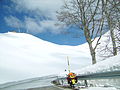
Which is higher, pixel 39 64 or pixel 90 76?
pixel 39 64

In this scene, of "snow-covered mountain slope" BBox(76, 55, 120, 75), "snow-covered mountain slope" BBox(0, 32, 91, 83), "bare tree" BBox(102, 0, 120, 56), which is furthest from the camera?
"snow-covered mountain slope" BBox(0, 32, 91, 83)

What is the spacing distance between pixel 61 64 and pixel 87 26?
9703cm

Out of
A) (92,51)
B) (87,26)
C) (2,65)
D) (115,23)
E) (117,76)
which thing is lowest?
(117,76)

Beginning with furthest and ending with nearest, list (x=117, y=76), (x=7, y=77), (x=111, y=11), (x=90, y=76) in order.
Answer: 1. (x=7, y=77)
2. (x=111, y=11)
3. (x=90, y=76)
4. (x=117, y=76)

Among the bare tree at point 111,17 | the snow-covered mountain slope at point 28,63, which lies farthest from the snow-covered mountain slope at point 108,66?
the snow-covered mountain slope at point 28,63

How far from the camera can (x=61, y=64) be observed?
117375 mm

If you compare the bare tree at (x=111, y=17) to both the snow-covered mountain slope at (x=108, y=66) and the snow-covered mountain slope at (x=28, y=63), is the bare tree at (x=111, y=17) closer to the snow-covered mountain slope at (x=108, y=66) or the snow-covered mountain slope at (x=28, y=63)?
the snow-covered mountain slope at (x=108, y=66)

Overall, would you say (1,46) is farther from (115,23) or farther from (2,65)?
(115,23)

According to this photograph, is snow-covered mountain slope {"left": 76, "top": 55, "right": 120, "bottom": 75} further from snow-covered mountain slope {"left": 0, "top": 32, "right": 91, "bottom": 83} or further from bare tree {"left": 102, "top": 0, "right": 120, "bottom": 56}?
snow-covered mountain slope {"left": 0, "top": 32, "right": 91, "bottom": 83}

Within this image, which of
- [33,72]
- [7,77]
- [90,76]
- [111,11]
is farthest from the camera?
[33,72]

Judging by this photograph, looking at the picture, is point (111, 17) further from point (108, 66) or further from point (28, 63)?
point (28, 63)

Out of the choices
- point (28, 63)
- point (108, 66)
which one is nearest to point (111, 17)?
point (108, 66)

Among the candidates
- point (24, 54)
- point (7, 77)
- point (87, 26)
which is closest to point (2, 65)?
point (7, 77)

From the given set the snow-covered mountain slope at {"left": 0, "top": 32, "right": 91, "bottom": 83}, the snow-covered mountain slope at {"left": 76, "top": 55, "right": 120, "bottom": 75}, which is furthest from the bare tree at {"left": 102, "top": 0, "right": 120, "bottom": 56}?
the snow-covered mountain slope at {"left": 0, "top": 32, "right": 91, "bottom": 83}
